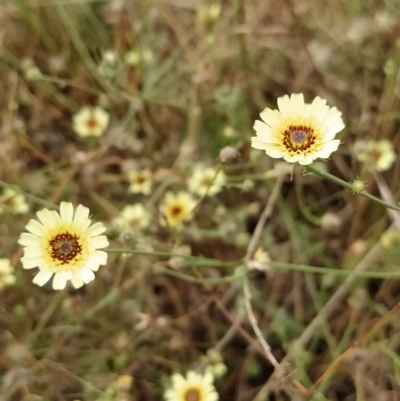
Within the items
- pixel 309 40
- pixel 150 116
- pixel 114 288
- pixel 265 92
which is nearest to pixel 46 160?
pixel 150 116

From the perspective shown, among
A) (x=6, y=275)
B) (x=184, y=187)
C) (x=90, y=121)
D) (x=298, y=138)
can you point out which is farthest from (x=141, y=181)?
(x=298, y=138)

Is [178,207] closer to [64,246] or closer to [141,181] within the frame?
[141,181]

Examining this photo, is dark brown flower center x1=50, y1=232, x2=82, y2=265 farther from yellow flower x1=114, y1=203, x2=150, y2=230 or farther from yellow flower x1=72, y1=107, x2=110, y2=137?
yellow flower x1=72, y1=107, x2=110, y2=137

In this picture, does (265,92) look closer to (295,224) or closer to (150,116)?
(150,116)

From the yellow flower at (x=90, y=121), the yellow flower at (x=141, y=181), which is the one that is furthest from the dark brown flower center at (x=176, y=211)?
the yellow flower at (x=90, y=121)

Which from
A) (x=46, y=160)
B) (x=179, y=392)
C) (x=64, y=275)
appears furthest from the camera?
(x=46, y=160)

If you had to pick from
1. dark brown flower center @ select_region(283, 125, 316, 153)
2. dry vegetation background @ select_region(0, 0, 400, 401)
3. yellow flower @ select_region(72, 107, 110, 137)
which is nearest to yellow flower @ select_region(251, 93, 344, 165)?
dark brown flower center @ select_region(283, 125, 316, 153)

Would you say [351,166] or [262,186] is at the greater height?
[351,166]
